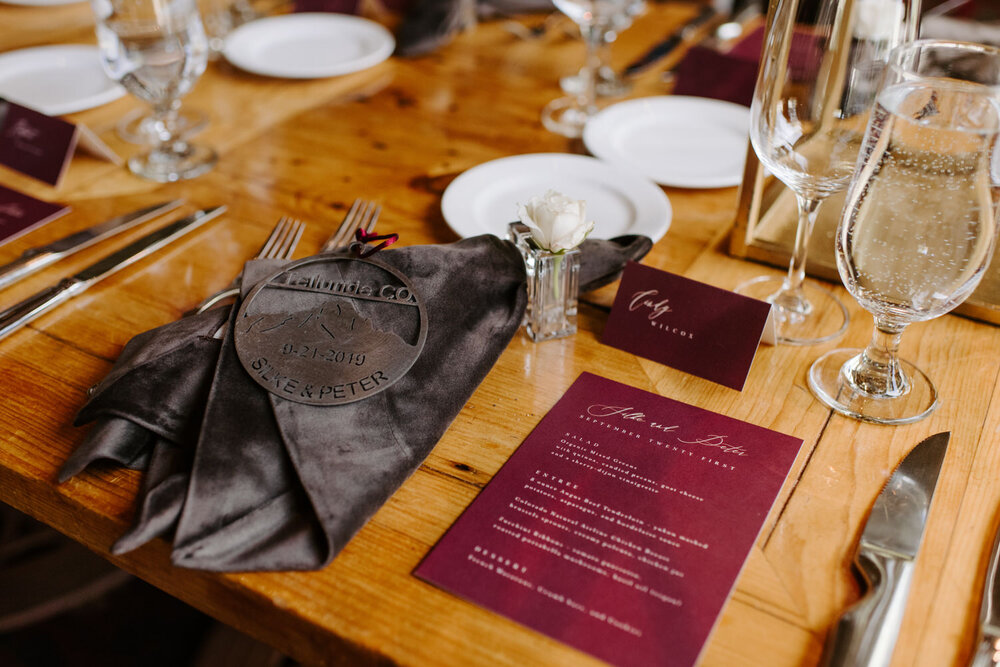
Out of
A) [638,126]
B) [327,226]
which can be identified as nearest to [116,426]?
[327,226]

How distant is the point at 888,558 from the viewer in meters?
0.55

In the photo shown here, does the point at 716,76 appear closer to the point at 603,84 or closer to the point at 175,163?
the point at 603,84

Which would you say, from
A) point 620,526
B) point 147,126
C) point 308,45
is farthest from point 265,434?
point 308,45

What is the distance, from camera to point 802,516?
0.59 m

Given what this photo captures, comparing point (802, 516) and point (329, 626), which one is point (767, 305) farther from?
point (329, 626)

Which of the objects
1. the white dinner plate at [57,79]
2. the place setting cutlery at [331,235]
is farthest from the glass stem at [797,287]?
the white dinner plate at [57,79]

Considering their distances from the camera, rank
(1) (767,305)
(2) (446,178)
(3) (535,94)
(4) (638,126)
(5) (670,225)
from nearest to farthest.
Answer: (1) (767,305)
(5) (670,225)
(2) (446,178)
(4) (638,126)
(3) (535,94)

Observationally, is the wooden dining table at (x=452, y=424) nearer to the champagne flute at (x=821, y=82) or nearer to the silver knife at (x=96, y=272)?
the silver knife at (x=96, y=272)

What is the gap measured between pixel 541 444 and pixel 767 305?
235 millimetres

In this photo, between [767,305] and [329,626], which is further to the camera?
[767,305]

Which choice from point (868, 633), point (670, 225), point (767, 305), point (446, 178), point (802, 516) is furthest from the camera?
point (446, 178)

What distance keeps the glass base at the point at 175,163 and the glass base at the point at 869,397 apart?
84 cm

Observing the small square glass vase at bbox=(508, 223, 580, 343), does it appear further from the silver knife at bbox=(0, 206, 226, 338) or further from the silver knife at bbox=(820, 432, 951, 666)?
the silver knife at bbox=(0, 206, 226, 338)

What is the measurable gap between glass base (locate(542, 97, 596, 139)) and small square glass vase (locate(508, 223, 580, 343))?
0.49 meters
